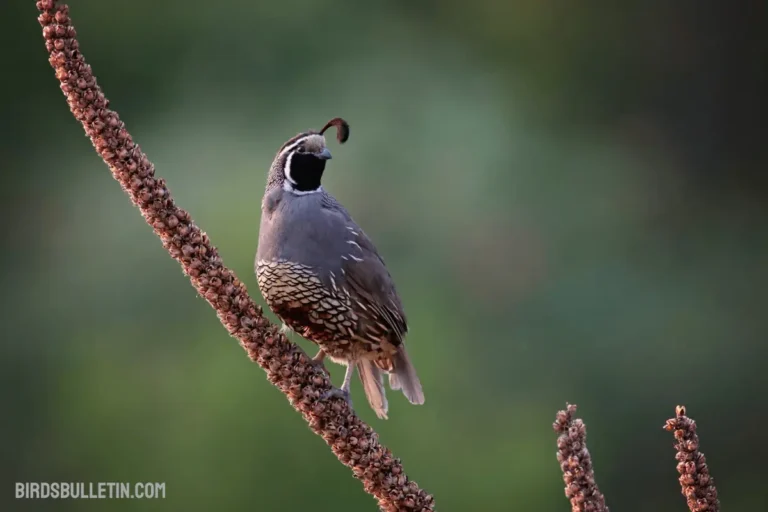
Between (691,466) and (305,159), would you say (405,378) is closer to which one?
(305,159)

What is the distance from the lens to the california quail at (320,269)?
322 cm

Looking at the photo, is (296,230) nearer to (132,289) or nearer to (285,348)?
(285,348)

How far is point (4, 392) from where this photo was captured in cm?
606

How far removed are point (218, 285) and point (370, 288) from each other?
98cm

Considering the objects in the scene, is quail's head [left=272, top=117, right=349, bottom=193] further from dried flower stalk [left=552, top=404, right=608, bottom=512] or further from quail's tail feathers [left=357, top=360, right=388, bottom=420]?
dried flower stalk [left=552, top=404, right=608, bottom=512]

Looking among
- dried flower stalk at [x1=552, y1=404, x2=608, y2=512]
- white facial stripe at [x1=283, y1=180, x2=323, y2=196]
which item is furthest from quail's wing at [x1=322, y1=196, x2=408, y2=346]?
dried flower stalk at [x1=552, y1=404, x2=608, y2=512]

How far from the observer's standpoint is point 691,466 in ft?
6.23

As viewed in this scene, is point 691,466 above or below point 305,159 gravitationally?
below

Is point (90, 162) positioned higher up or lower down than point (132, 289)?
higher up

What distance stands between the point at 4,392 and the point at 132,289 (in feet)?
3.40

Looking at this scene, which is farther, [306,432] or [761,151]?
[761,151]

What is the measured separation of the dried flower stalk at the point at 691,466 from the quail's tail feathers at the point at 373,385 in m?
1.70

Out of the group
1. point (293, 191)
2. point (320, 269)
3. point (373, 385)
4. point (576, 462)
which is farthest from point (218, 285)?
point (373, 385)

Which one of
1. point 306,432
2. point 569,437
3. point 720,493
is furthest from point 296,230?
point 720,493
